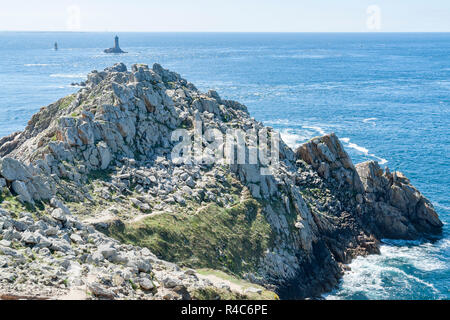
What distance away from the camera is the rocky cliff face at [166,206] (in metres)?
29.0

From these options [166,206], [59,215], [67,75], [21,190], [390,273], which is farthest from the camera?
[67,75]

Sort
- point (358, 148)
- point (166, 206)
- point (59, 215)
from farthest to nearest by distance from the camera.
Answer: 1. point (358, 148)
2. point (166, 206)
3. point (59, 215)

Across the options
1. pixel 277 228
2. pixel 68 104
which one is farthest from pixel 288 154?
pixel 68 104

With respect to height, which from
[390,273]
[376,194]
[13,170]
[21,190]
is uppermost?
[13,170]

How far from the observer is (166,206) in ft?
143

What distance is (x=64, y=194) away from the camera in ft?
130

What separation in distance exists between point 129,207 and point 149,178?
515 centimetres

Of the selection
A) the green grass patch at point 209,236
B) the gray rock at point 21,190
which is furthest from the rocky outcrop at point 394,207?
the gray rock at point 21,190

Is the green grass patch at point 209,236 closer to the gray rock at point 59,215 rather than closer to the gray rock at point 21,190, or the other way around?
the gray rock at point 59,215

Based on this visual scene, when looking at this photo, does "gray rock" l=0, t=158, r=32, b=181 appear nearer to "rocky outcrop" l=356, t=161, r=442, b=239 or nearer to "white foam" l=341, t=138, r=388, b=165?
"rocky outcrop" l=356, t=161, r=442, b=239

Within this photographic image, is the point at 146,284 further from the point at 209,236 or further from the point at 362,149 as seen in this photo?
the point at 362,149

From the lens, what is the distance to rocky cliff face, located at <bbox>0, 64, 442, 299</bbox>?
28953 mm

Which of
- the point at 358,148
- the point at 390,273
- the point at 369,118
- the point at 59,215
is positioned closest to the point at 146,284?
the point at 59,215

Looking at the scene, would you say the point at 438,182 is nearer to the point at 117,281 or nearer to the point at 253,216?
the point at 253,216
